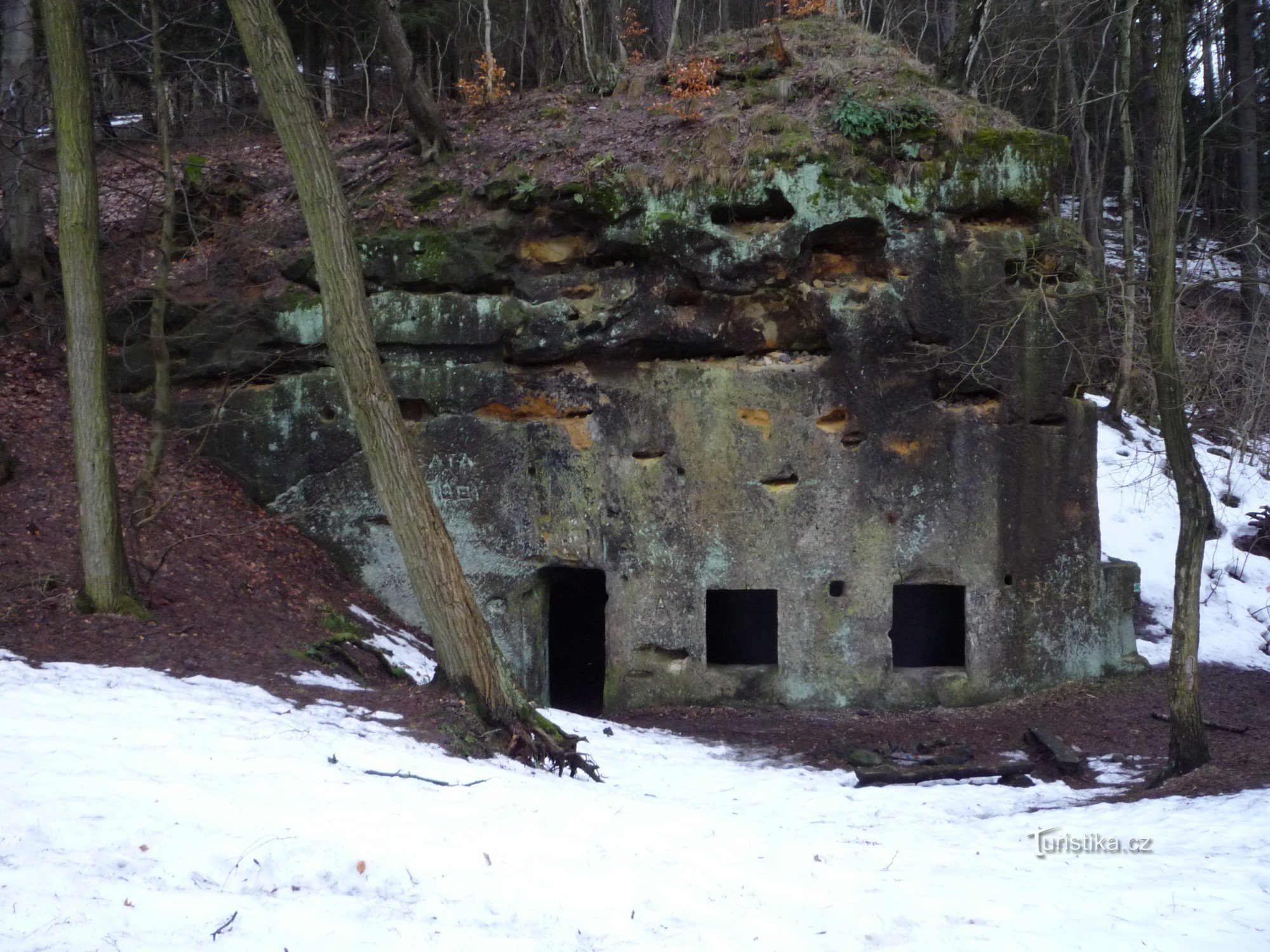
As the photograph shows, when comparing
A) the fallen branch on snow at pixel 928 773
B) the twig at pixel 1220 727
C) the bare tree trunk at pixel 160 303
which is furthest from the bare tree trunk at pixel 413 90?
the twig at pixel 1220 727

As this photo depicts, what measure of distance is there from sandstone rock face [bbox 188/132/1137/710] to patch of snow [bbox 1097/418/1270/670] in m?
2.07

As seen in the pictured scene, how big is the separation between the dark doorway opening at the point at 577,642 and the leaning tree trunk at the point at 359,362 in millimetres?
6294

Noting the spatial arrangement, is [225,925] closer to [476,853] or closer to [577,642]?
[476,853]

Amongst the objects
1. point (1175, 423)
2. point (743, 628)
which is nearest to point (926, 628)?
point (743, 628)

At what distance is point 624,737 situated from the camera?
29.5 feet

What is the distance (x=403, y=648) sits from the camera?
1024cm

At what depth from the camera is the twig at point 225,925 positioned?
3979 mm

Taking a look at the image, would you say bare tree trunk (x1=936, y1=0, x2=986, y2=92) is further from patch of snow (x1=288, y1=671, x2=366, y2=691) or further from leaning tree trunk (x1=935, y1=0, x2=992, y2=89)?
patch of snow (x1=288, y1=671, x2=366, y2=691)

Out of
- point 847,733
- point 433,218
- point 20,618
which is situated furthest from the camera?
point 433,218

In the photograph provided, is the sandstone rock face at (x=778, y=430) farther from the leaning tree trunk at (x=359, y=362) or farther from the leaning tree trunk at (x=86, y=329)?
the leaning tree trunk at (x=359, y=362)

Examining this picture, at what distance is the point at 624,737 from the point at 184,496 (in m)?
5.44

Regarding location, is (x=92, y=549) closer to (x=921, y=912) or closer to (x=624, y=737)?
(x=624, y=737)

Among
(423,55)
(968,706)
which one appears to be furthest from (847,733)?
(423,55)

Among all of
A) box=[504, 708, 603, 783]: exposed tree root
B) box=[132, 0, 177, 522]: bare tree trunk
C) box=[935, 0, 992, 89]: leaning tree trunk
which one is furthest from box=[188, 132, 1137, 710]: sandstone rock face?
box=[504, 708, 603, 783]: exposed tree root
